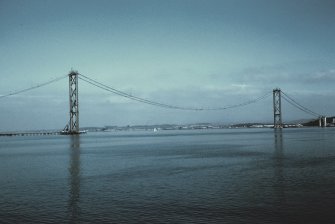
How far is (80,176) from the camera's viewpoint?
71.2 feet

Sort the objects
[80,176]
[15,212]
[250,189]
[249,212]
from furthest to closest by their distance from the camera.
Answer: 1. [80,176]
2. [250,189]
3. [15,212]
4. [249,212]

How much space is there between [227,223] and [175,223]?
1483 mm

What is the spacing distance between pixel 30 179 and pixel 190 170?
31.0 feet

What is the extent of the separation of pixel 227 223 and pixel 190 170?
1278cm

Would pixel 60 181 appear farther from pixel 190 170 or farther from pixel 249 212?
pixel 249 212

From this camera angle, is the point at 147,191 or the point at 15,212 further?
the point at 147,191

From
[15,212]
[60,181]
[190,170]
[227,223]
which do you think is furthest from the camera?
[190,170]

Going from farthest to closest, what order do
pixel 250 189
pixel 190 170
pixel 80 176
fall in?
pixel 190 170 → pixel 80 176 → pixel 250 189

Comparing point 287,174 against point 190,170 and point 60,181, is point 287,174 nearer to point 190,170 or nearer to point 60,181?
point 190,170

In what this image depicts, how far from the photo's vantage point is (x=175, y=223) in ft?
35.0

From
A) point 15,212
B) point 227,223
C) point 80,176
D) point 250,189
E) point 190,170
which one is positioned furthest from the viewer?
point 190,170

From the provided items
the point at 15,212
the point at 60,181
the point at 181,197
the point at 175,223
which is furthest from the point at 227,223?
the point at 60,181

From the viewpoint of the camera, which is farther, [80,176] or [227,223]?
[80,176]

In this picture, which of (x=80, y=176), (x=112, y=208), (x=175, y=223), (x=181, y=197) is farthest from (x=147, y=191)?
(x=80, y=176)
